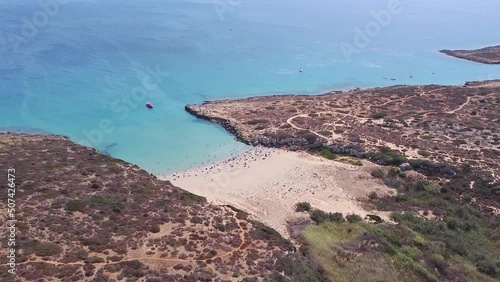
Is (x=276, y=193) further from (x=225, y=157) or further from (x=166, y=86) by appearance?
(x=166, y=86)

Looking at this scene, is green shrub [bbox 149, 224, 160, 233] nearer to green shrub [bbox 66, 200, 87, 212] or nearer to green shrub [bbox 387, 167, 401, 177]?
green shrub [bbox 66, 200, 87, 212]

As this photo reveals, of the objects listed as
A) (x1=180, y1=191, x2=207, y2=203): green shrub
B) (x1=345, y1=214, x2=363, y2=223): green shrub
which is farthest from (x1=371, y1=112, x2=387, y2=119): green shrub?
(x1=180, y1=191, x2=207, y2=203): green shrub

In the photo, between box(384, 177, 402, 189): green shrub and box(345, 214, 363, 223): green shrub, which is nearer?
box(345, 214, 363, 223): green shrub

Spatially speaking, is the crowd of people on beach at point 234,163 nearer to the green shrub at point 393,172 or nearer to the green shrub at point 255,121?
the green shrub at point 255,121

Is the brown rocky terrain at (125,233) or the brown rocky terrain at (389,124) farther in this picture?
the brown rocky terrain at (389,124)

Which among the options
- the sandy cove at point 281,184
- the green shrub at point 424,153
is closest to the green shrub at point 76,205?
the sandy cove at point 281,184

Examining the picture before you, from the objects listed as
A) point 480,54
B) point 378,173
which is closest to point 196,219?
point 378,173
